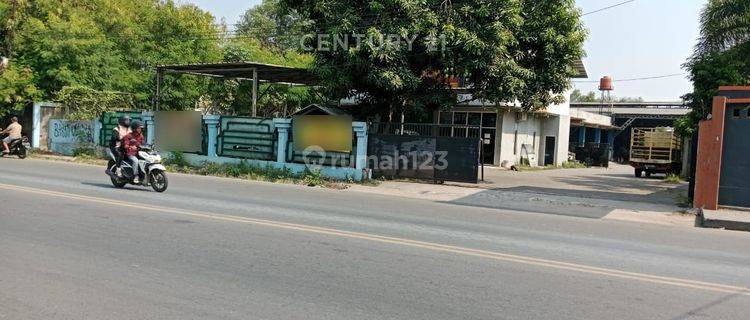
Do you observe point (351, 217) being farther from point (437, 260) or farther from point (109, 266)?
point (109, 266)

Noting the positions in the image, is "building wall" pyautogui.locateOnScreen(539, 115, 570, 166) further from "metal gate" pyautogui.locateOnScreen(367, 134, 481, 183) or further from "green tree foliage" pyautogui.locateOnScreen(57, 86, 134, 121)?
"green tree foliage" pyautogui.locateOnScreen(57, 86, 134, 121)

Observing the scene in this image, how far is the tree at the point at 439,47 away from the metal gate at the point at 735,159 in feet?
19.0

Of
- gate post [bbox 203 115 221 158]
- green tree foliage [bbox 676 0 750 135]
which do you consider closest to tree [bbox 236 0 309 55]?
gate post [bbox 203 115 221 158]

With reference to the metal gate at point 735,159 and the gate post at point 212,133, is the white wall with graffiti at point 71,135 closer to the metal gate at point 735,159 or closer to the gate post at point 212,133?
the gate post at point 212,133

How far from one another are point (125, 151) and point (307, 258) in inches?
301

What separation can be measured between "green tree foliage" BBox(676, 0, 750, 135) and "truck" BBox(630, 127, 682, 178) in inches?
311

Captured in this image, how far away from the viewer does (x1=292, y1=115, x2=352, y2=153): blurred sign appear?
1822 cm

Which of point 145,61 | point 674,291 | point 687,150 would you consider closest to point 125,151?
point 674,291

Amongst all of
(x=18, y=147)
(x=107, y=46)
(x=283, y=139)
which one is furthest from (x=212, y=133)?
(x=107, y=46)

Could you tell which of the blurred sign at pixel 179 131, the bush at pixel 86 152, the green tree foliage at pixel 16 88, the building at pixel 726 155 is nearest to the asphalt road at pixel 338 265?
the building at pixel 726 155

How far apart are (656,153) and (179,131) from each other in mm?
22516

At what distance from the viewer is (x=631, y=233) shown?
10102 millimetres

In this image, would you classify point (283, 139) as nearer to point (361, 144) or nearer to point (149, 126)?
point (361, 144)

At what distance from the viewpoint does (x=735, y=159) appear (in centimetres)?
1325
